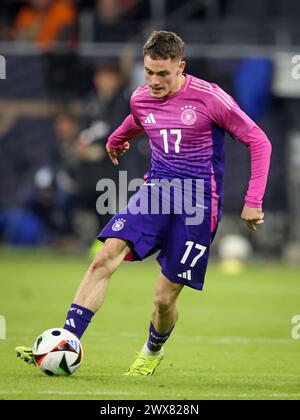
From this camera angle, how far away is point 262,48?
19.3m

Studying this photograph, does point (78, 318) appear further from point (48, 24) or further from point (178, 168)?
point (48, 24)

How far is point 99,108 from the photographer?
752 inches

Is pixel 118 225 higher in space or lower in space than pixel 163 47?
lower

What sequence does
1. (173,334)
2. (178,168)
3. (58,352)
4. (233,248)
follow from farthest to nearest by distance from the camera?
(233,248), (173,334), (178,168), (58,352)

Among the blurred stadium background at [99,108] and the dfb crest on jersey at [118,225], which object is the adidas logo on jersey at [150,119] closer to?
the dfb crest on jersey at [118,225]

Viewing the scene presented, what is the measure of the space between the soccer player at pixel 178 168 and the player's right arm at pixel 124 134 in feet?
1.00

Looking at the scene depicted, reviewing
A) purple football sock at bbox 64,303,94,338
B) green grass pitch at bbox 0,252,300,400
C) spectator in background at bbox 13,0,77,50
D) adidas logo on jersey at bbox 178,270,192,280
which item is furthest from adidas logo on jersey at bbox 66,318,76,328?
spectator in background at bbox 13,0,77,50

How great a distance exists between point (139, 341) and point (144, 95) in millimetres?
2779

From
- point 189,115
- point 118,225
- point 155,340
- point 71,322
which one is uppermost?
point 189,115

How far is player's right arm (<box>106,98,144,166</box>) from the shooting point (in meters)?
8.62

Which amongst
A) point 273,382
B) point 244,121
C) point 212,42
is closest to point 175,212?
point 244,121

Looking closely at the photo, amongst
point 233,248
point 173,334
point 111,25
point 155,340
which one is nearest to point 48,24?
point 111,25

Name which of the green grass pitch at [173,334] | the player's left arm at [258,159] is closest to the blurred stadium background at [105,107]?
the green grass pitch at [173,334]

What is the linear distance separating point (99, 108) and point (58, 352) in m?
11.9
